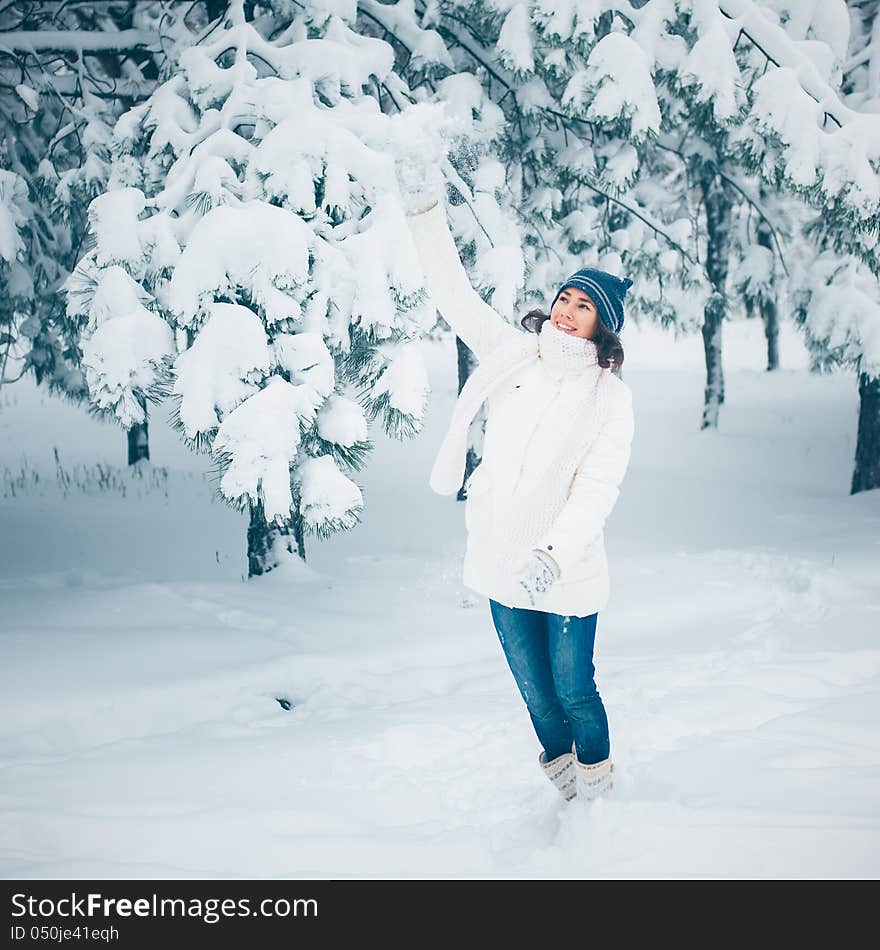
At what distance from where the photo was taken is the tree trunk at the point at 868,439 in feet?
32.2

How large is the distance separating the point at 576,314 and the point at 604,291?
0.13 meters

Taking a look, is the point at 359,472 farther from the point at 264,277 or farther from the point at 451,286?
the point at 451,286

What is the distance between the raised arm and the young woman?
0.09 metres

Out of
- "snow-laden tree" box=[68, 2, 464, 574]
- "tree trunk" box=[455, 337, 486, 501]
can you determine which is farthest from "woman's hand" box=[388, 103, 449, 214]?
"tree trunk" box=[455, 337, 486, 501]

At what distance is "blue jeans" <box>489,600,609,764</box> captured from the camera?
312 cm

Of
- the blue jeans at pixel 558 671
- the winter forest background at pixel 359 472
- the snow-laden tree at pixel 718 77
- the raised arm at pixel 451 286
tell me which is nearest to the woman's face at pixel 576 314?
the raised arm at pixel 451 286

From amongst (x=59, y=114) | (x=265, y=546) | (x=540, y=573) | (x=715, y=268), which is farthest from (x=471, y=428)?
(x=715, y=268)

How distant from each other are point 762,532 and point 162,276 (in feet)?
22.0

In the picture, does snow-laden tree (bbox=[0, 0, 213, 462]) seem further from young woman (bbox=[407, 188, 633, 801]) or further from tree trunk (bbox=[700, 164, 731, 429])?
tree trunk (bbox=[700, 164, 731, 429])

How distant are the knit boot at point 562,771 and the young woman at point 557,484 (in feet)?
0.27

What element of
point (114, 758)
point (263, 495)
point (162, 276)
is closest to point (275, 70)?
point (162, 276)

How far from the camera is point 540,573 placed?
2.86 meters

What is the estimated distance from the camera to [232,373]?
488cm

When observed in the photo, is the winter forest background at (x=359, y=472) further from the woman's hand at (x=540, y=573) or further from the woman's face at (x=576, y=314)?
the woman's hand at (x=540, y=573)
